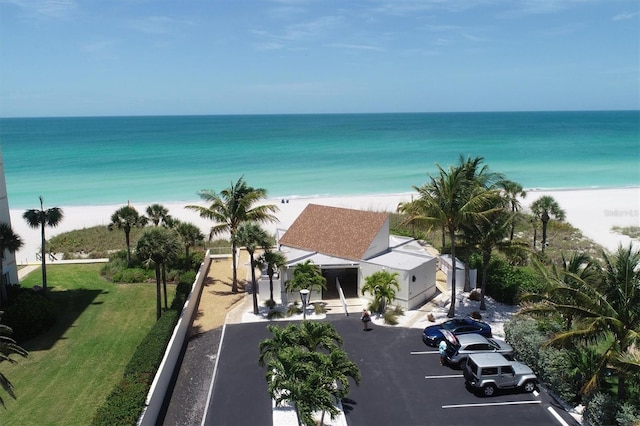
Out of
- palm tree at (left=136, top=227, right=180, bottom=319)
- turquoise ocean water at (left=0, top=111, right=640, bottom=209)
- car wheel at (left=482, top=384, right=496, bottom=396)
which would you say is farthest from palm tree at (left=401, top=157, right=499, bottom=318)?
turquoise ocean water at (left=0, top=111, right=640, bottom=209)

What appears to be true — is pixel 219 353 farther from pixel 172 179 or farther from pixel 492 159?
pixel 492 159

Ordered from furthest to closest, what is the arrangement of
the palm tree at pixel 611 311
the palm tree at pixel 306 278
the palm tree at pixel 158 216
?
the palm tree at pixel 158 216 → the palm tree at pixel 306 278 → the palm tree at pixel 611 311

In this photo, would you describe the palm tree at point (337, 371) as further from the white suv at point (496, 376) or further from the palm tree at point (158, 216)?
the palm tree at point (158, 216)

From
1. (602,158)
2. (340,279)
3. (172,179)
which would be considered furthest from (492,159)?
(340,279)

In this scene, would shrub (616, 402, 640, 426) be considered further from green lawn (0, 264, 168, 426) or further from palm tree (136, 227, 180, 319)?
palm tree (136, 227, 180, 319)

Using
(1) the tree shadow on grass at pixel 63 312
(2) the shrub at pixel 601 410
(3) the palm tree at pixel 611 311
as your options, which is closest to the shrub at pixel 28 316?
(1) the tree shadow on grass at pixel 63 312

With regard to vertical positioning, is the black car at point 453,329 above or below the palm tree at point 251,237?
below

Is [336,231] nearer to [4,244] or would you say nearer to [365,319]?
[365,319]

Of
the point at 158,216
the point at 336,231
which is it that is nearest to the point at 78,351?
the point at 158,216
